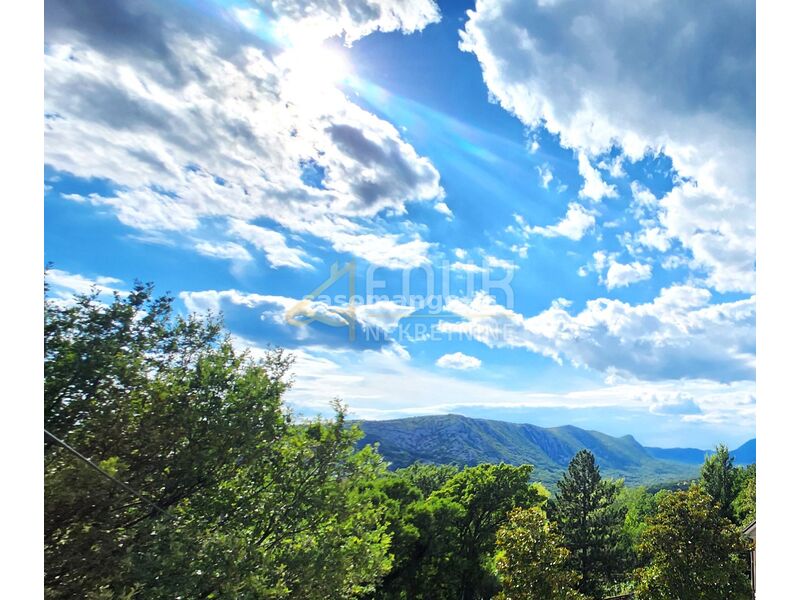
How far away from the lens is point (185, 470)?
212 inches

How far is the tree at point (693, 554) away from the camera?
6.80 metres

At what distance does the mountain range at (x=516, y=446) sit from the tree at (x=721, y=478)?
58.9 metres

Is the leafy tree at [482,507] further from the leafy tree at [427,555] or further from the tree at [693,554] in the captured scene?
the tree at [693,554]

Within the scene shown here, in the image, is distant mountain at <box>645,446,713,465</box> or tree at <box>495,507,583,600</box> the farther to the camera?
distant mountain at <box>645,446,713,465</box>

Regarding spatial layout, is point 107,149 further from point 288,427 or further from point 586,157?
point 586,157

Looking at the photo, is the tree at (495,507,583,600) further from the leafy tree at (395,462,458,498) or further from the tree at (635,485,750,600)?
the leafy tree at (395,462,458,498)

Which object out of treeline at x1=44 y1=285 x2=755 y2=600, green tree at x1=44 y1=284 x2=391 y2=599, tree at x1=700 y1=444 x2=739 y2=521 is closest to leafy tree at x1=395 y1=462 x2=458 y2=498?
tree at x1=700 y1=444 x2=739 y2=521

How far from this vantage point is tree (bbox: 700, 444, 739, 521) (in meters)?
13.4

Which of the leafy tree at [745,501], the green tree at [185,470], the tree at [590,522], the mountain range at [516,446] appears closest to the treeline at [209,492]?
the green tree at [185,470]

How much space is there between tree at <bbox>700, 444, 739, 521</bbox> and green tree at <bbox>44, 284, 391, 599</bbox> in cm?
1135

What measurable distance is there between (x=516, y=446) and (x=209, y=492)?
103 metres

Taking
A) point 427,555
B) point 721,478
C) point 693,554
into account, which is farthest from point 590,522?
point 693,554

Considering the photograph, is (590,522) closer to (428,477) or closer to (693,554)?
(693,554)
